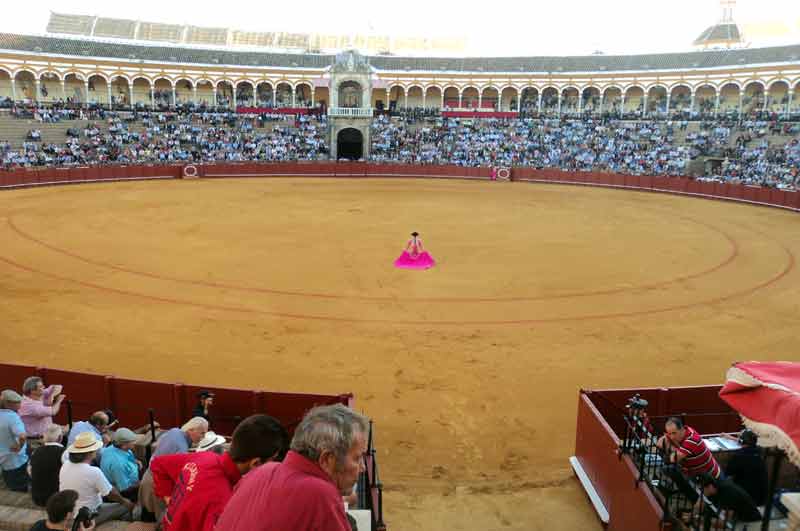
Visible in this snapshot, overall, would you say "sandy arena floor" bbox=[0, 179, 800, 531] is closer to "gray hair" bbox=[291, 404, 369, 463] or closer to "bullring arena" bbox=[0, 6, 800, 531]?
"bullring arena" bbox=[0, 6, 800, 531]

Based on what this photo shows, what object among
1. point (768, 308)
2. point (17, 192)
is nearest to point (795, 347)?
point (768, 308)

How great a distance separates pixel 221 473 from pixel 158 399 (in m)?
4.89

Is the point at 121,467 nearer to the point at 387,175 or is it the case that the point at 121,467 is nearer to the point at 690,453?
the point at 690,453

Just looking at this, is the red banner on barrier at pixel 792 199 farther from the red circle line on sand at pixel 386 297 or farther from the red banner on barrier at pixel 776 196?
the red circle line on sand at pixel 386 297

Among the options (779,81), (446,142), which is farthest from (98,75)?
(779,81)

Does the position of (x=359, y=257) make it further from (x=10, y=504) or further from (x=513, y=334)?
(x=10, y=504)

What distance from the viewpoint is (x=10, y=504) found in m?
5.29

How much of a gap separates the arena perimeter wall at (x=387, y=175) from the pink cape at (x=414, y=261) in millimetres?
23912

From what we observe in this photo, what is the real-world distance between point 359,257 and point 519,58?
54.7 meters

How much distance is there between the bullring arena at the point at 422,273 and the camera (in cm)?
727

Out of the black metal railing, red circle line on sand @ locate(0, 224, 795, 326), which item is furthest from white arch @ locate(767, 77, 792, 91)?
the black metal railing

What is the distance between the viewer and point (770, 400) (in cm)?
433

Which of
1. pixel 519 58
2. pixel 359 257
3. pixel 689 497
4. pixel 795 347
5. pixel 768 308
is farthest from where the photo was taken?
pixel 519 58

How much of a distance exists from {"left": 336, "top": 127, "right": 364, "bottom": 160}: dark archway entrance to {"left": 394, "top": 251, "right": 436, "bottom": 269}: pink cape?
1402 inches
